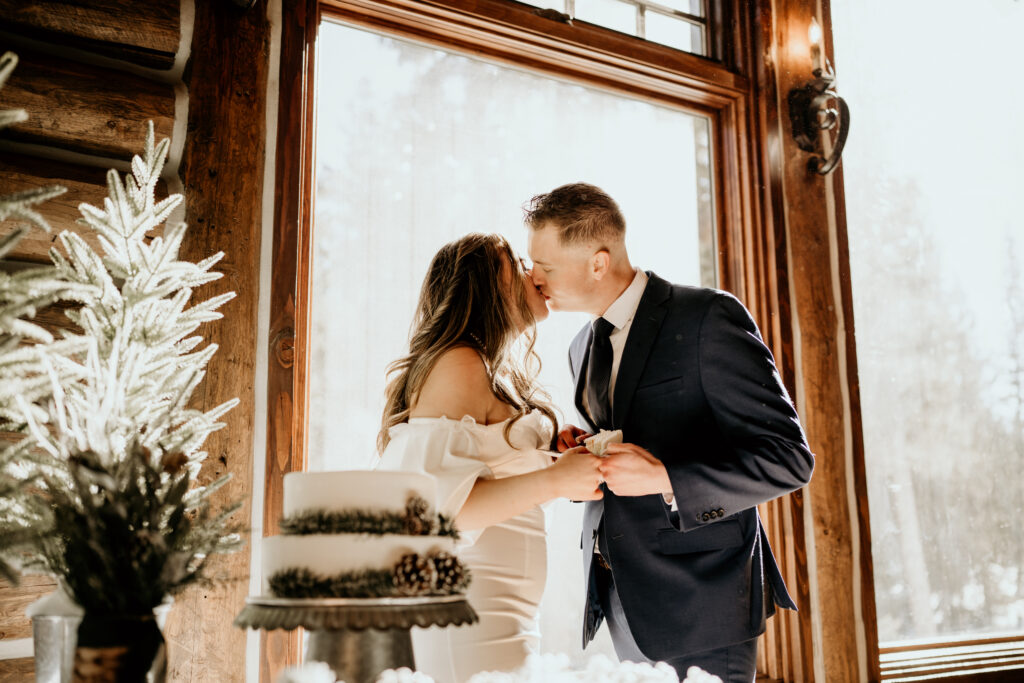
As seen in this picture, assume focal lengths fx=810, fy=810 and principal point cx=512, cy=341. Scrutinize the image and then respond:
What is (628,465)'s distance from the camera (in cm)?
204

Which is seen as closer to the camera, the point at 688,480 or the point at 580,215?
the point at 688,480

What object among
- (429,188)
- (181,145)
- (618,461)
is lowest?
(618,461)

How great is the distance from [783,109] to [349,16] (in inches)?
71.9

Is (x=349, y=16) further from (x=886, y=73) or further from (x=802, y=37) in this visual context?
(x=886, y=73)

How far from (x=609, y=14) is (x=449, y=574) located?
8.90 ft

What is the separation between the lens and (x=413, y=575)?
1.15 metres

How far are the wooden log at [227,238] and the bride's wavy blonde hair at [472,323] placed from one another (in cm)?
41

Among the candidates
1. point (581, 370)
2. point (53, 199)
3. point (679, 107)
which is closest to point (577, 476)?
point (581, 370)

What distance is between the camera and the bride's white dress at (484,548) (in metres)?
1.93

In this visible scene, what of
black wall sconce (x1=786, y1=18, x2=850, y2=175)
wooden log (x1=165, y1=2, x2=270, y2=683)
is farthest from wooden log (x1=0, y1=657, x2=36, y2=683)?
black wall sconce (x1=786, y1=18, x2=850, y2=175)

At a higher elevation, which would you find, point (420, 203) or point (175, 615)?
point (420, 203)

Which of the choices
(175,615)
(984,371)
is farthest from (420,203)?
(984,371)

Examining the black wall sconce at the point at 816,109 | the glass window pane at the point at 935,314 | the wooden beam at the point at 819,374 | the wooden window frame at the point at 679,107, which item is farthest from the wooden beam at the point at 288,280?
the glass window pane at the point at 935,314

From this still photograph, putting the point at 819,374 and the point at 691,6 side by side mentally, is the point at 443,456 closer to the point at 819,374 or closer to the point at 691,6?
the point at 819,374
